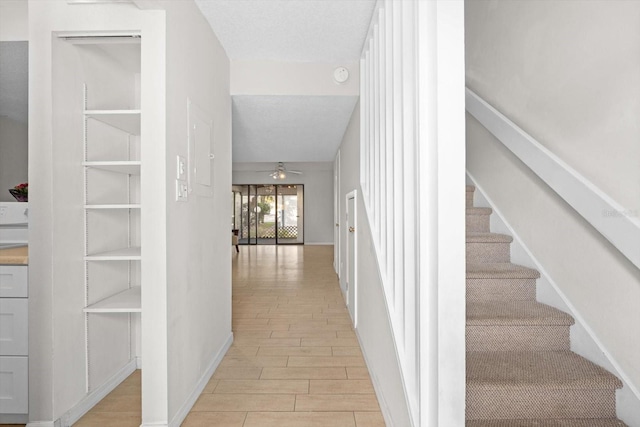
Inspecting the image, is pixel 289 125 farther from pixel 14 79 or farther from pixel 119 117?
pixel 14 79

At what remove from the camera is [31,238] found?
75.2 inches

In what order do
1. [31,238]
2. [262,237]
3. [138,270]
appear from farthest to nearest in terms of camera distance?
[262,237]
[138,270]
[31,238]

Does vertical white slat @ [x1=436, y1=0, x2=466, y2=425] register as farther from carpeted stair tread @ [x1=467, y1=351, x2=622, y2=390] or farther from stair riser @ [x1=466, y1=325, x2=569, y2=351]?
stair riser @ [x1=466, y1=325, x2=569, y2=351]

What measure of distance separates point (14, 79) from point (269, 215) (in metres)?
9.97

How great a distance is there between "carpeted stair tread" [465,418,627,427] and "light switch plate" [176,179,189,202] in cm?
187

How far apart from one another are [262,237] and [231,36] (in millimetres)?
10133

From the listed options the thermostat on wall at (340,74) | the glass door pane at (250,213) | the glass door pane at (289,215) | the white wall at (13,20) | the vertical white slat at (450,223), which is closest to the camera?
the vertical white slat at (450,223)

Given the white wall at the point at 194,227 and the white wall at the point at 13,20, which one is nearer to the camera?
the white wall at the point at 194,227

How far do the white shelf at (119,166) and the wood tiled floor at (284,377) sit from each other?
1518mm

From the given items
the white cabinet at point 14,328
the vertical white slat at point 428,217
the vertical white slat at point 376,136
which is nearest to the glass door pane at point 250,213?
the vertical white slat at point 376,136

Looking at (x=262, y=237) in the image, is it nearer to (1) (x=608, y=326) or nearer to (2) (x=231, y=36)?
(2) (x=231, y=36)

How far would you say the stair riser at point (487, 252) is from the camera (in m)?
2.29

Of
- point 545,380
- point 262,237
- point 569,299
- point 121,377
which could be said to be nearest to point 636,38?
point 569,299

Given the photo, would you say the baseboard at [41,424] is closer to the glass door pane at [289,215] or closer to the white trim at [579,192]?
the white trim at [579,192]
